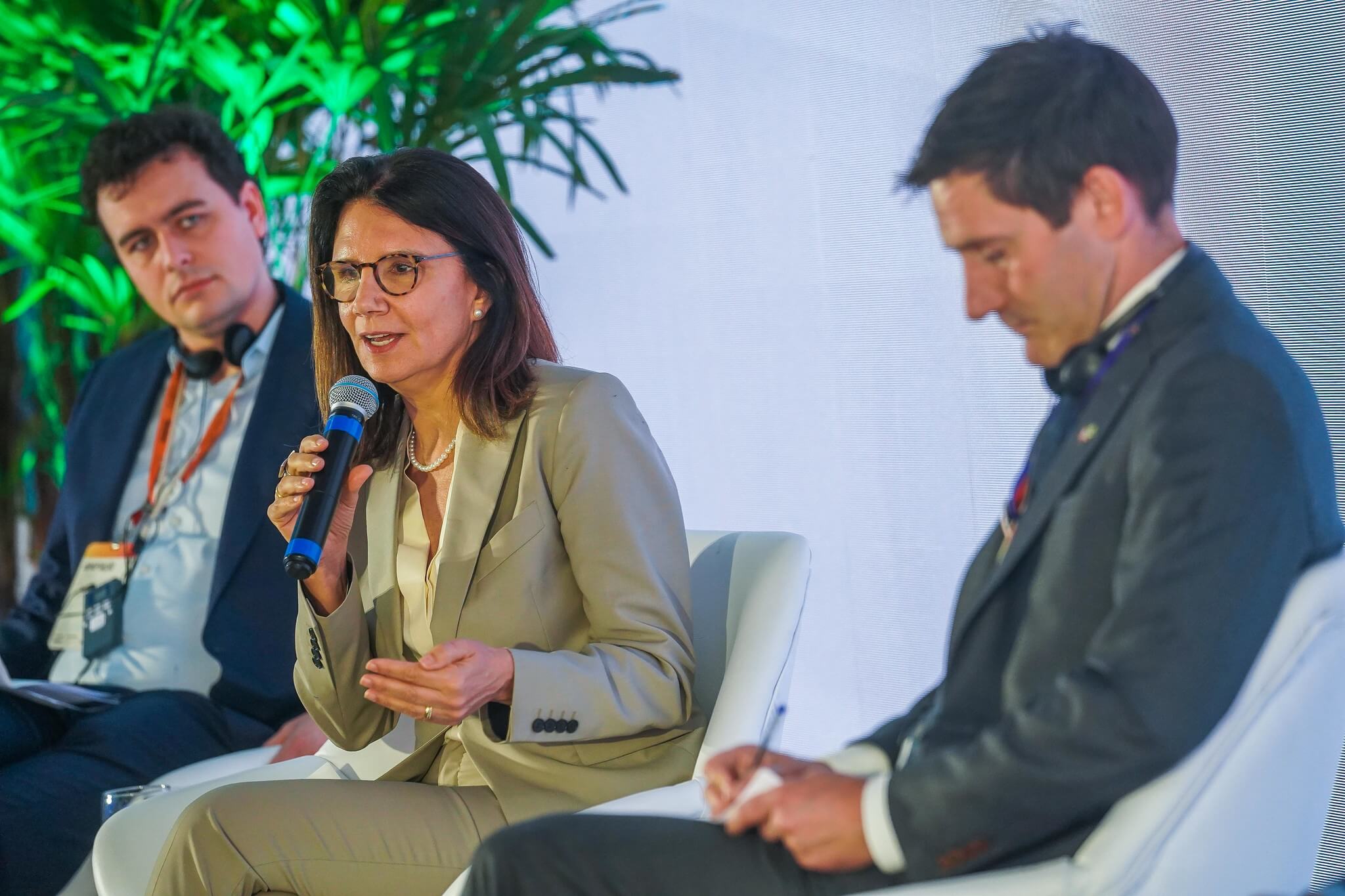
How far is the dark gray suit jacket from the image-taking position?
1.00 meters

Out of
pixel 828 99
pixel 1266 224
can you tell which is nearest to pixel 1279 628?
pixel 1266 224

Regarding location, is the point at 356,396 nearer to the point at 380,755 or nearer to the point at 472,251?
the point at 472,251

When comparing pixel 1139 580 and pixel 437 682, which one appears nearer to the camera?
pixel 1139 580

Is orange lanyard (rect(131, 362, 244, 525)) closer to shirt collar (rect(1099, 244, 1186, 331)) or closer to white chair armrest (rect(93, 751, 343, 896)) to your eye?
white chair armrest (rect(93, 751, 343, 896))

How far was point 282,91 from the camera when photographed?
3363 millimetres

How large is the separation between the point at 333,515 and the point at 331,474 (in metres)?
0.09

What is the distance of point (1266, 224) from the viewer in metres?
1.85

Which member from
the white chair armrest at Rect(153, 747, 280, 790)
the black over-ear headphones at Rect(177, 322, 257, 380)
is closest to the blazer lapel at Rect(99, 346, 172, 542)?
the black over-ear headphones at Rect(177, 322, 257, 380)

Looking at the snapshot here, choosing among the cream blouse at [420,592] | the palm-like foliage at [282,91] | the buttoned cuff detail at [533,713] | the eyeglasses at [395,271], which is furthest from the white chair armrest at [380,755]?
the palm-like foliage at [282,91]

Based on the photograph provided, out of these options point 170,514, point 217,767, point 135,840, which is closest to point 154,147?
point 170,514

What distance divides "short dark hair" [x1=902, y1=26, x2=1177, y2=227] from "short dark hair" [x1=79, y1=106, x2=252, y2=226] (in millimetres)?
2269

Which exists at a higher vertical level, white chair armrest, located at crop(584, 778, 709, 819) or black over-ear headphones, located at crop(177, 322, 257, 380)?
black over-ear headphones, located at crop(177, 322, 257, 380)

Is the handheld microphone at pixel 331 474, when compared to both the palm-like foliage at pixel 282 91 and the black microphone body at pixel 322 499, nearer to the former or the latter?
the black microphone body at pixel 322 499

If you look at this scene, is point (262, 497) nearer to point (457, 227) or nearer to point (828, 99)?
point (457, 227)
